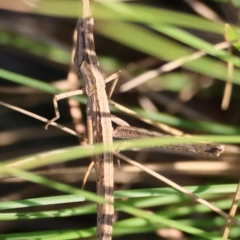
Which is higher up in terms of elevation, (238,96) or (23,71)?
(23,71)

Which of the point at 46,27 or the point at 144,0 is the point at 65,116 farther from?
the point at 144,0

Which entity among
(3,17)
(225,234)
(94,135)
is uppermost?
(3,17)

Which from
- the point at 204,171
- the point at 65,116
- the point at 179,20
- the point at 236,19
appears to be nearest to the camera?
the point at 179,20

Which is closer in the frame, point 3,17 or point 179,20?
point 179,20

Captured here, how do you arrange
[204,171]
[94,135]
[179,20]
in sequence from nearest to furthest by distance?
1. [179,20]
2. [94,135]
3. [204,171]

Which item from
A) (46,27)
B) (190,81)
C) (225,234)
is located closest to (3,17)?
(46,27)

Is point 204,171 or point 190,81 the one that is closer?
point 204,171

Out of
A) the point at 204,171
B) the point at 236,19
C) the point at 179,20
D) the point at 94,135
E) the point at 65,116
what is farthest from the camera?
the point at 65,116

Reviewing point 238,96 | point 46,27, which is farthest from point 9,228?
point 238,96

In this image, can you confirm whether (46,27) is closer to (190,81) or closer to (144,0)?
(144,0)
